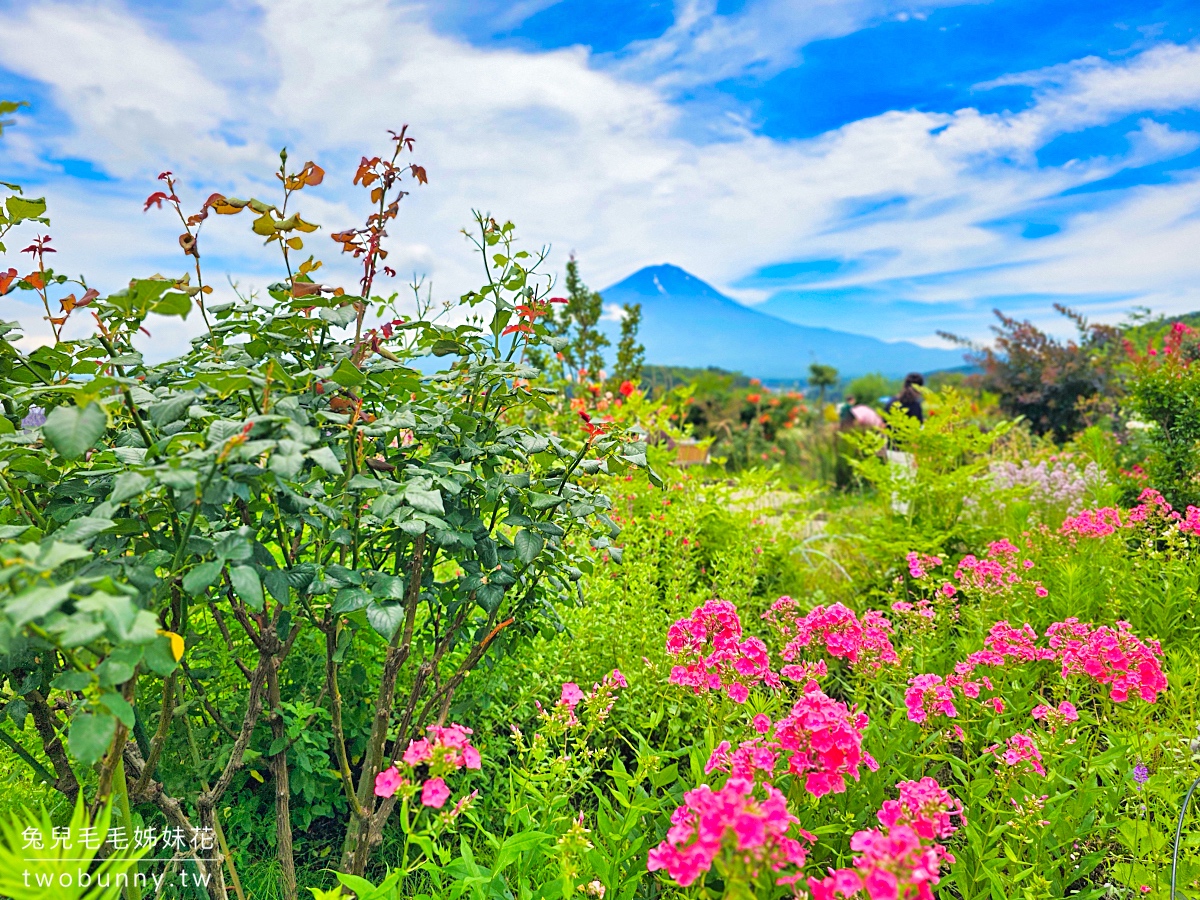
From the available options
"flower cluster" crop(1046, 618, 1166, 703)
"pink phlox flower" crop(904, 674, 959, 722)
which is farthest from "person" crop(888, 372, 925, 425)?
"pink phlox flower" crop(904, 674, 959, 722)

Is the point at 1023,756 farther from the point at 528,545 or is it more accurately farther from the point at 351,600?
the point at 351,600

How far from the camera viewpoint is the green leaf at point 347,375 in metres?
1.43

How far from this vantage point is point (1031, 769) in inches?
69.7

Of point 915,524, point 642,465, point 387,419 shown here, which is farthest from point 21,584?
point 915,524

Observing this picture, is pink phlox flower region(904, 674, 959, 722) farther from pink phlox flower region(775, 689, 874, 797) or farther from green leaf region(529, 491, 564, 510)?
green leaf region(529, 491, 564, 510)

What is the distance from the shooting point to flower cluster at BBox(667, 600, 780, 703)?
1776 mm

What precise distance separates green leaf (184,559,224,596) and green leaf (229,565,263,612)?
3 cm

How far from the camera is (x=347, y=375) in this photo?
4.74 ft

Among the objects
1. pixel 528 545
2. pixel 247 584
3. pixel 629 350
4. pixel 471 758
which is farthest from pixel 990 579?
pixel 629 350

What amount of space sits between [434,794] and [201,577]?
54 centimetres

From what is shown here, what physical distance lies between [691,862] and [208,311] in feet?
5.15

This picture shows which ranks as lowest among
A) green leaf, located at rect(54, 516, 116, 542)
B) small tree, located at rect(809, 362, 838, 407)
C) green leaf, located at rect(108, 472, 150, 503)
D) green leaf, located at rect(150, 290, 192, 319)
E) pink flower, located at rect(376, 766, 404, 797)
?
pink flower, located at rect(376, 766, 404, 797)

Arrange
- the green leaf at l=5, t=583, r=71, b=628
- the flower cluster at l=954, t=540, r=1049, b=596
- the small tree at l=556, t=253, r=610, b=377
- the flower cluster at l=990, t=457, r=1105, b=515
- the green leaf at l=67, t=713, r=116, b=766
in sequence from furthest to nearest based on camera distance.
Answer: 1. the small tree at l=556, t=253, r=610, b=377
2. the flower cluster at l=990, t=457, r=1105, b=515
3. the flower cluster at l=954, t=540, r=1049, b=596
4. the green leaf at l=67, t=713, r=116, b=766
5. the green leaf at l=5, t=583, r=71, b=628

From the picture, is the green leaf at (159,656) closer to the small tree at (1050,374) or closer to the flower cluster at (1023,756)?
the flower cluster at (1023,756)
